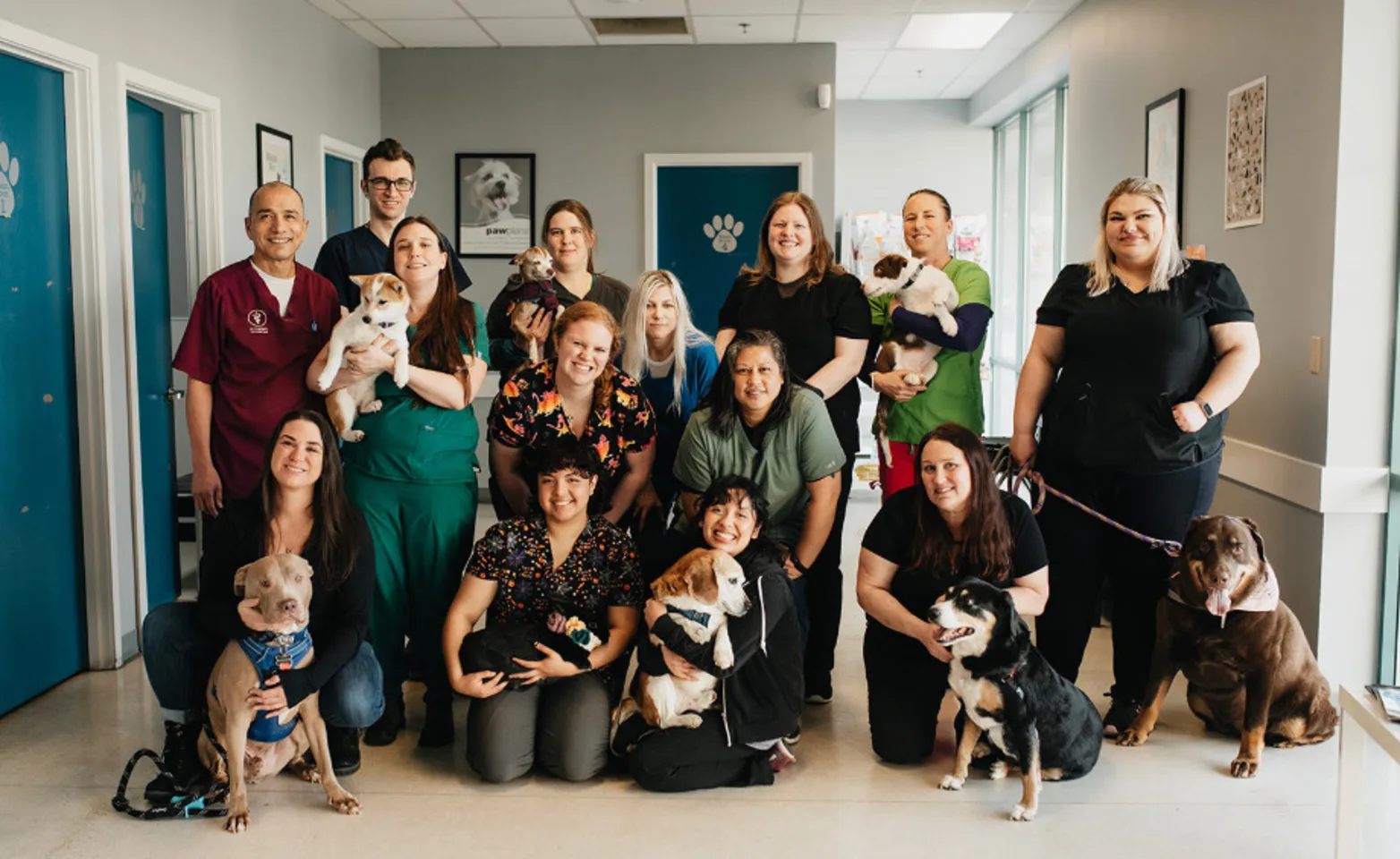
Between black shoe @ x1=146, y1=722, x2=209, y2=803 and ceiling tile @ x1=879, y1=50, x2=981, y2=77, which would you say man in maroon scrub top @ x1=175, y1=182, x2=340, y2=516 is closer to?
black shoe @ x1=146, y1=722, x2=209, y2=803

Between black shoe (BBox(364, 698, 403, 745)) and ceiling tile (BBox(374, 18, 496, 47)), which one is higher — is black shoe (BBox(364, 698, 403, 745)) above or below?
below

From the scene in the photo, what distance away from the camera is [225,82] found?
469cm

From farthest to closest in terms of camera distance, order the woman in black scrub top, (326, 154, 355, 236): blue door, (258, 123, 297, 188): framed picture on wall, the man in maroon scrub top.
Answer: (326, 154, 355, 236): blue door < (258, 123, 297, 188): framed picture on wall < the woman in black scrub top < the man in maroon scrub top

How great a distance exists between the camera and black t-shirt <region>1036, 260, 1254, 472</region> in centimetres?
295

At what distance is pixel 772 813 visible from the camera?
8.89ft

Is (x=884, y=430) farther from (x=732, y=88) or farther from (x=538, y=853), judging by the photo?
(x=732, y=88)

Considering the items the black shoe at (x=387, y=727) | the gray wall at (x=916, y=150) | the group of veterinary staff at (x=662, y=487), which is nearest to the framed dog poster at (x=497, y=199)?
the group of veterinary staff at (x=662, y=487)

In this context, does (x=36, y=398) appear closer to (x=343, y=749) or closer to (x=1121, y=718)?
(x=343, y=749)

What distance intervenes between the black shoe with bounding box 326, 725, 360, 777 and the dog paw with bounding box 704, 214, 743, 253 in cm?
453

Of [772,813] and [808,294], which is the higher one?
[808,294]

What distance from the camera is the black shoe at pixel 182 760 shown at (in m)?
2.71

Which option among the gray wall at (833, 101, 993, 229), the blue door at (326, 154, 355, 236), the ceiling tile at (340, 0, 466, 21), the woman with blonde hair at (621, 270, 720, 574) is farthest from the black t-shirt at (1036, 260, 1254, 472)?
the gray wall at (833, 101, 993, 229)

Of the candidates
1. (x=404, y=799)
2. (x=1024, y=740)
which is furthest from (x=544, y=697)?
(x=1024, y=740)

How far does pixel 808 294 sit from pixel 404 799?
1.67 m
